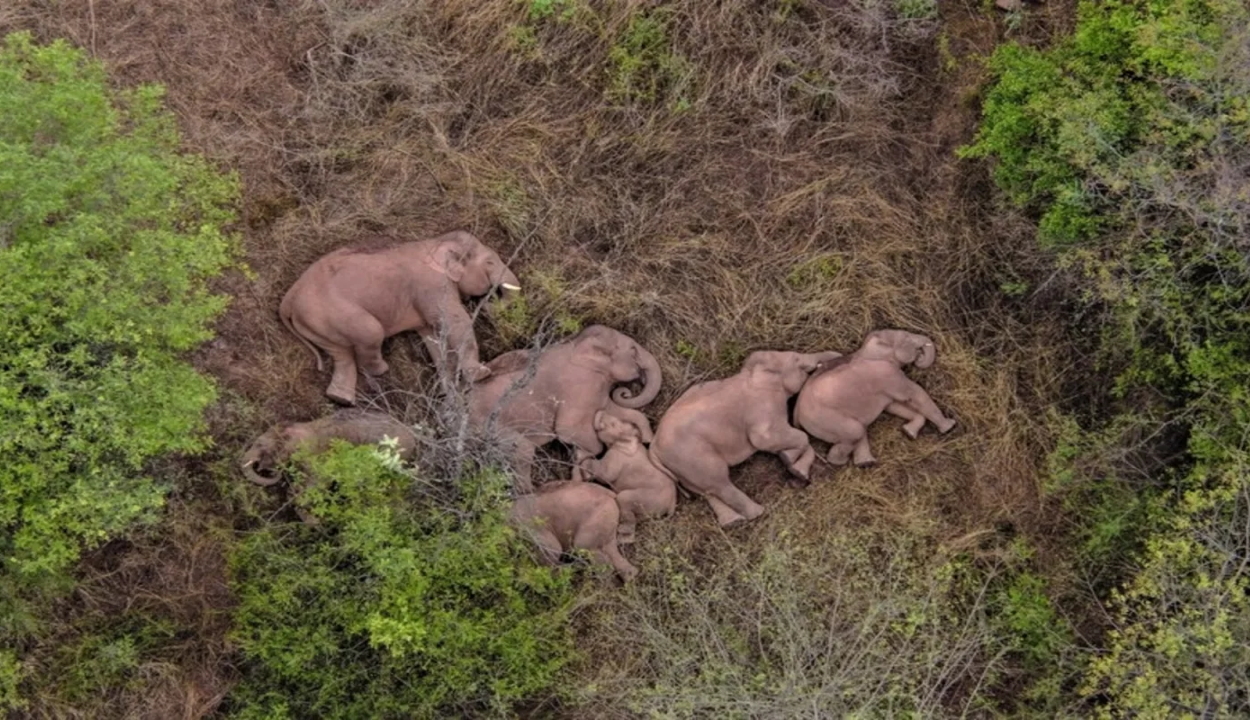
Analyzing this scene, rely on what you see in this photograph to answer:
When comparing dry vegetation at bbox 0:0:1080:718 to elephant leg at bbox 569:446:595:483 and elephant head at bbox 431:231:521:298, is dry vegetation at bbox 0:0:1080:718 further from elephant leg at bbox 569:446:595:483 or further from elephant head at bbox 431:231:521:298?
elephant leg at bbox 569:446:595:483

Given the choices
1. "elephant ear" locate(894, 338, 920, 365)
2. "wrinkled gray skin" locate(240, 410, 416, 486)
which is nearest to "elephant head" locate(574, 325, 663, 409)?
"wrinkled gray skin" locate(240, 410, 416, 486)

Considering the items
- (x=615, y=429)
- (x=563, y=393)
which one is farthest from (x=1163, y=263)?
(x=563, y=393)

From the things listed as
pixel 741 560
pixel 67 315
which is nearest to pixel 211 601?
pixel 67 315

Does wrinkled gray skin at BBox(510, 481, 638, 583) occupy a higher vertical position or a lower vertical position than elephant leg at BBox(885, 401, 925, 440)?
lower

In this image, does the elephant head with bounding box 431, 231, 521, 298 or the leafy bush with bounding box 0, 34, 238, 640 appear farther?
the elephant head with bounding box 431, 231, 521, 298

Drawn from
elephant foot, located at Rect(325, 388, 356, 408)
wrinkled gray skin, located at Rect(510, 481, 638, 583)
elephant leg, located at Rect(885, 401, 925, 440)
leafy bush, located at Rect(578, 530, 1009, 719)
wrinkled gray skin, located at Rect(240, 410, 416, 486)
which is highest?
elephant leg, located at Rect(885, 401, 925, 440)

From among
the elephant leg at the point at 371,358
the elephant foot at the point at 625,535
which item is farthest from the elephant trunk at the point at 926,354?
the elephant leg at the point at 371,358

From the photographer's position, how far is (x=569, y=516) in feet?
17.6

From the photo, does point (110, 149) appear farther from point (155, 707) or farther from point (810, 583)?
point (810, 583)

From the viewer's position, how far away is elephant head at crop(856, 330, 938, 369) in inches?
219

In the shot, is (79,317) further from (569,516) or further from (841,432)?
(841,432)

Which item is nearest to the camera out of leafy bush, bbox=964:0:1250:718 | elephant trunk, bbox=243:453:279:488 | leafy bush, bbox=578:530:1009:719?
leafy bush, bbox=964:0:1250:718

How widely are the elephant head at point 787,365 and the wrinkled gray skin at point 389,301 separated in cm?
141

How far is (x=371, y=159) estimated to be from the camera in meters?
5.73
